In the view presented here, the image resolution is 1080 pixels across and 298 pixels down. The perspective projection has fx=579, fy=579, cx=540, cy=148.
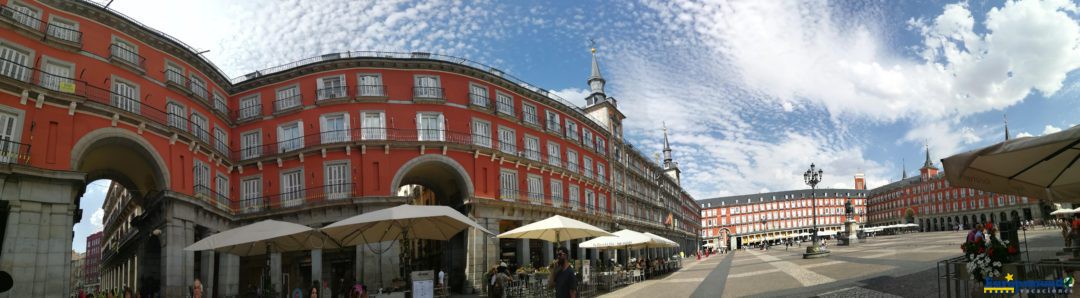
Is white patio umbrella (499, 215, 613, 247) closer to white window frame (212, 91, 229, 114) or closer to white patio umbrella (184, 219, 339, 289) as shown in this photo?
white patio umbrella (184, 219, 339, 289)

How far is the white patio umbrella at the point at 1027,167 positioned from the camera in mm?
6220

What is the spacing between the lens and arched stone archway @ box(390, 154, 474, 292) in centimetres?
2972

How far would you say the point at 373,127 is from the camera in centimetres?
2941

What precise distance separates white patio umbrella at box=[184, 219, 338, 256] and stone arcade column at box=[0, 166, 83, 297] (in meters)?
6.18

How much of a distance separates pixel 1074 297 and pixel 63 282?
24.2m

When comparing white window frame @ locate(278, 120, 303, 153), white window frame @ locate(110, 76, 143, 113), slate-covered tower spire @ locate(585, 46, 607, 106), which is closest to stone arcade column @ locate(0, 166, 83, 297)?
white window frame @ locate(110, 76, 143, 113)

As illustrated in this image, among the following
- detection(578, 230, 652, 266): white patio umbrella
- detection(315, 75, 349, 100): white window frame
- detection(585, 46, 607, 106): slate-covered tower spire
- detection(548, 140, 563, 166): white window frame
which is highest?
detection(585, 46, 607, 106): slate-covered tower spire

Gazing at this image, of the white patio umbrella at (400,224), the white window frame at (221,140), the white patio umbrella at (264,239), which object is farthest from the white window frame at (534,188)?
the white patio umbrella at (400,224)

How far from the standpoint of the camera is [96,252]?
133 metres

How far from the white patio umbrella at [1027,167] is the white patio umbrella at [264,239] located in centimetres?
1329

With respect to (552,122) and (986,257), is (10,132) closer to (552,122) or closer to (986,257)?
(986,257)

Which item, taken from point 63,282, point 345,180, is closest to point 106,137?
point 63,282

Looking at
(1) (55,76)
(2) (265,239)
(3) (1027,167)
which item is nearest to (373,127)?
(1) (55,76)

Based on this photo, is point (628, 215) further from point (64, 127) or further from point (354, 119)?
point (64, 127)
